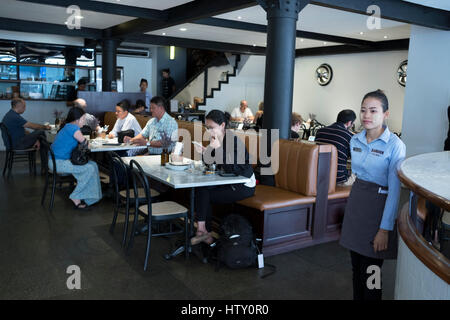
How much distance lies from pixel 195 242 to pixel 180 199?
64.4 inches

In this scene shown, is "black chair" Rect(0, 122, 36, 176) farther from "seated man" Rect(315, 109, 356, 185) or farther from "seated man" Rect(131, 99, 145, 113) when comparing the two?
"seated man" Rect(315, 109, 356, 185)

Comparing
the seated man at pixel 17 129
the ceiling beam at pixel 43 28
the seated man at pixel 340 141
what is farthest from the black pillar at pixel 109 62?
the seated man at pixel 340 141

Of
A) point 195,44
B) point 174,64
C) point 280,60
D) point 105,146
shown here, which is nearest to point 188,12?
point 280,60

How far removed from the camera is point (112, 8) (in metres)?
6.58

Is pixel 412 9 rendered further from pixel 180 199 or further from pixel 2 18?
pixel 2 18

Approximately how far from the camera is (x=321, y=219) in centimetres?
432

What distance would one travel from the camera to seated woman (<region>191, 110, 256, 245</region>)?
12.1ft

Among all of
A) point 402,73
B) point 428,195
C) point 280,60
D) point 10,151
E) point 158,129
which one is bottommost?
point 10,151

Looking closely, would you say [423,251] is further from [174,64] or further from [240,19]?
[174,64]

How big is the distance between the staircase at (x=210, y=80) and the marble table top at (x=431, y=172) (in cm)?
1090

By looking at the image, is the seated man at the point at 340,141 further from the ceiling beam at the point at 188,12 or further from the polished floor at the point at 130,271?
the ceiling beam at the point at 188,12

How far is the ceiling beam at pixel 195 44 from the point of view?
10164 mm

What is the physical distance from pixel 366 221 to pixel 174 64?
12542mm
